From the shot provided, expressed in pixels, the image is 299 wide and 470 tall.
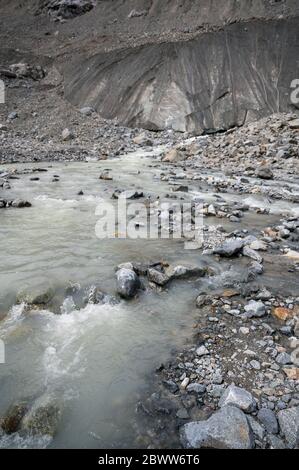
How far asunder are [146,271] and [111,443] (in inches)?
109

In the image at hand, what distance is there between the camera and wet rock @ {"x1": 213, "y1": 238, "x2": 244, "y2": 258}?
5.83 meters

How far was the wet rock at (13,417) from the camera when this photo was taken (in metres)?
2.82

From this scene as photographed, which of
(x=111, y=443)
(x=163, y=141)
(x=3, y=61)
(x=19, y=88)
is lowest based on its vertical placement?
(x=111, y=443)

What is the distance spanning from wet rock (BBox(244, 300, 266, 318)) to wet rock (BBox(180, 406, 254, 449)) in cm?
153

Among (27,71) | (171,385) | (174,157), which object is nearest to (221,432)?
(171,385)

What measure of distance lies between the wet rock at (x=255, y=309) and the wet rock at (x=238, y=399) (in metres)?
1.25

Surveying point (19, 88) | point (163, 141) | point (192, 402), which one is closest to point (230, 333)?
point (192, 402)

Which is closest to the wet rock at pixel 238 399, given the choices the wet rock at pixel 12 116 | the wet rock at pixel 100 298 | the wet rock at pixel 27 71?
the wet rock at pixel 100 298

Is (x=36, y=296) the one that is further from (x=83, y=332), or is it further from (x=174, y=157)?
(x=174, y=157)

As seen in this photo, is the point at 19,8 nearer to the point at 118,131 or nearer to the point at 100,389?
the point at 118,131

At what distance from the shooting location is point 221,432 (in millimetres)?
2631

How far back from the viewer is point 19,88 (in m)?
27.7

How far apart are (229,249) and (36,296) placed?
303 centimetres

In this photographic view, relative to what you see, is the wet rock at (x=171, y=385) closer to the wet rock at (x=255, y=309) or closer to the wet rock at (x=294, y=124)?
the wet rock at (x=255, y=309)
